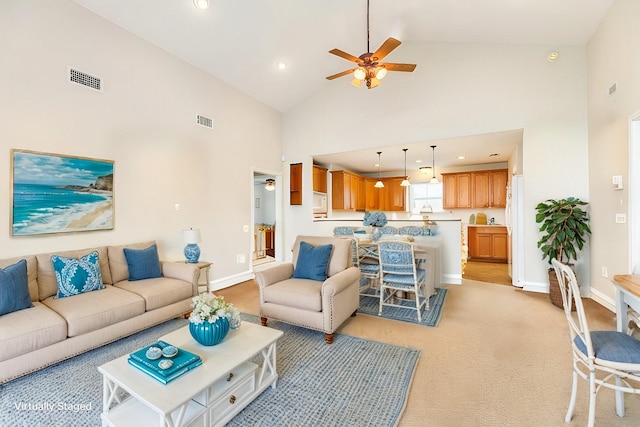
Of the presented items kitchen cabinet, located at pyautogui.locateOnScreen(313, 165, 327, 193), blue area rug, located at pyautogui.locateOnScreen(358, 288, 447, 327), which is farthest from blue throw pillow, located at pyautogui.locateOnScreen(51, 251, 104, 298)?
kitchen cabinet, located at pyautogui.locateOnScreen(313, 165, 327, 193)

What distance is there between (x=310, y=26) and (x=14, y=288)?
15.2 ft

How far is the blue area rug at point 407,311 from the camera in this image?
11.0ft

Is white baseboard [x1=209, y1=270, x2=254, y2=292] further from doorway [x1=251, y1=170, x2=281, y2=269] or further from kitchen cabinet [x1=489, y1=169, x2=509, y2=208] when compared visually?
kitchen cabinet [x1=489, y1=169, x2=509, y2=208]

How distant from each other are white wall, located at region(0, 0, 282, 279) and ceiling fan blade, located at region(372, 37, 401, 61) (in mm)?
2939

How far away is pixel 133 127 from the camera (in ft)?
12.2

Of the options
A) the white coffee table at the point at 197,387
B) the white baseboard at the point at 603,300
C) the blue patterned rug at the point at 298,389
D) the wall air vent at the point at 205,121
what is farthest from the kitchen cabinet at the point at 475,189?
the white coffee table at the point at 197,387

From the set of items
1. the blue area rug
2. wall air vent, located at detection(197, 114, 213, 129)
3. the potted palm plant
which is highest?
wall air vent, located at detection(197, 114, 213, 129)

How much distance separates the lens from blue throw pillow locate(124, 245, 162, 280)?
3354 millimetres

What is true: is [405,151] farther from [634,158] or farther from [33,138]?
[33,138]

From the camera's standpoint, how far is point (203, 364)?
5.65 feet

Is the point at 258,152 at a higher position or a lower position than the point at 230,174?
higher

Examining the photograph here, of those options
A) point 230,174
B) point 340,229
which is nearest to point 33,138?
point 230,174

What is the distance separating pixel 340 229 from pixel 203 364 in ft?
13.3

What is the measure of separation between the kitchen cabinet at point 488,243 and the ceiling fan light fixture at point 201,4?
7296mm
